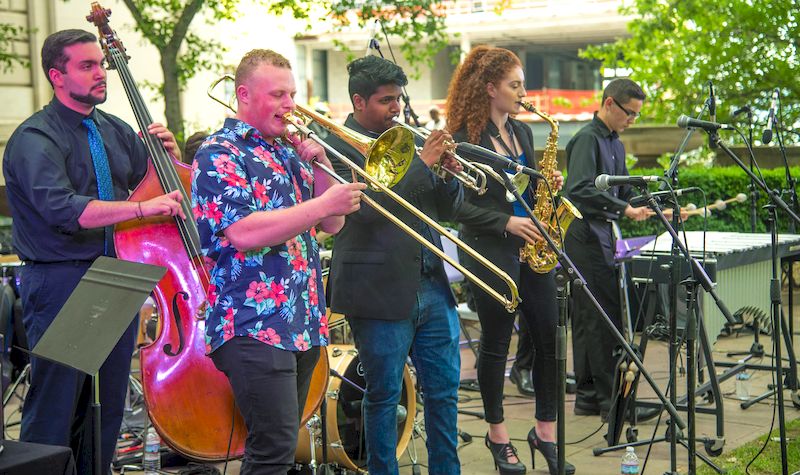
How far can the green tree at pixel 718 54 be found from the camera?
13.1m

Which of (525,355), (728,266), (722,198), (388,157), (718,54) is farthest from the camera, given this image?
(718,54)

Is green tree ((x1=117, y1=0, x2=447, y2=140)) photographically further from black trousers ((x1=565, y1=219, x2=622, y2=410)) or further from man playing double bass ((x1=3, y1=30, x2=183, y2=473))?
man playing double bass ((x1=3, y1=30, x2=183, y2=473))

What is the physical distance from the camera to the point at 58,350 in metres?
3.37

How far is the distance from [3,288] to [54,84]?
239 centimetres

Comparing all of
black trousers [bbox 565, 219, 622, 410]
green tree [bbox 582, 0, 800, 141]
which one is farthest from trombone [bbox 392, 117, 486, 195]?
green tree [bbox 582, 0, 800, 141]

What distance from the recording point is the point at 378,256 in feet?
14.0

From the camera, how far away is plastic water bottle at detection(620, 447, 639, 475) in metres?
5.27

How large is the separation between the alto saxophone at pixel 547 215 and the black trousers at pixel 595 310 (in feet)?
3.32

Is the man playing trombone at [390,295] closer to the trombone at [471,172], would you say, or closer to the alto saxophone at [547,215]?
the trombone at [471,172]

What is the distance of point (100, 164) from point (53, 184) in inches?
12.0

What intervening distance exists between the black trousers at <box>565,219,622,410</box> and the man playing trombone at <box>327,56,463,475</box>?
7.37 feet

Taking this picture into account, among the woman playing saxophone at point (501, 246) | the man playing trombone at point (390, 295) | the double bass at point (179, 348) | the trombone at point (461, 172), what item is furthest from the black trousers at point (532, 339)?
the double bass at point (179, 348)

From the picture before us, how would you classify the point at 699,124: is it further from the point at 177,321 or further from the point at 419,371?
the point at 177,321

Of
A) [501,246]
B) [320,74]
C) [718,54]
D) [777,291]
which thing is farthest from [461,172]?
[320,74]
